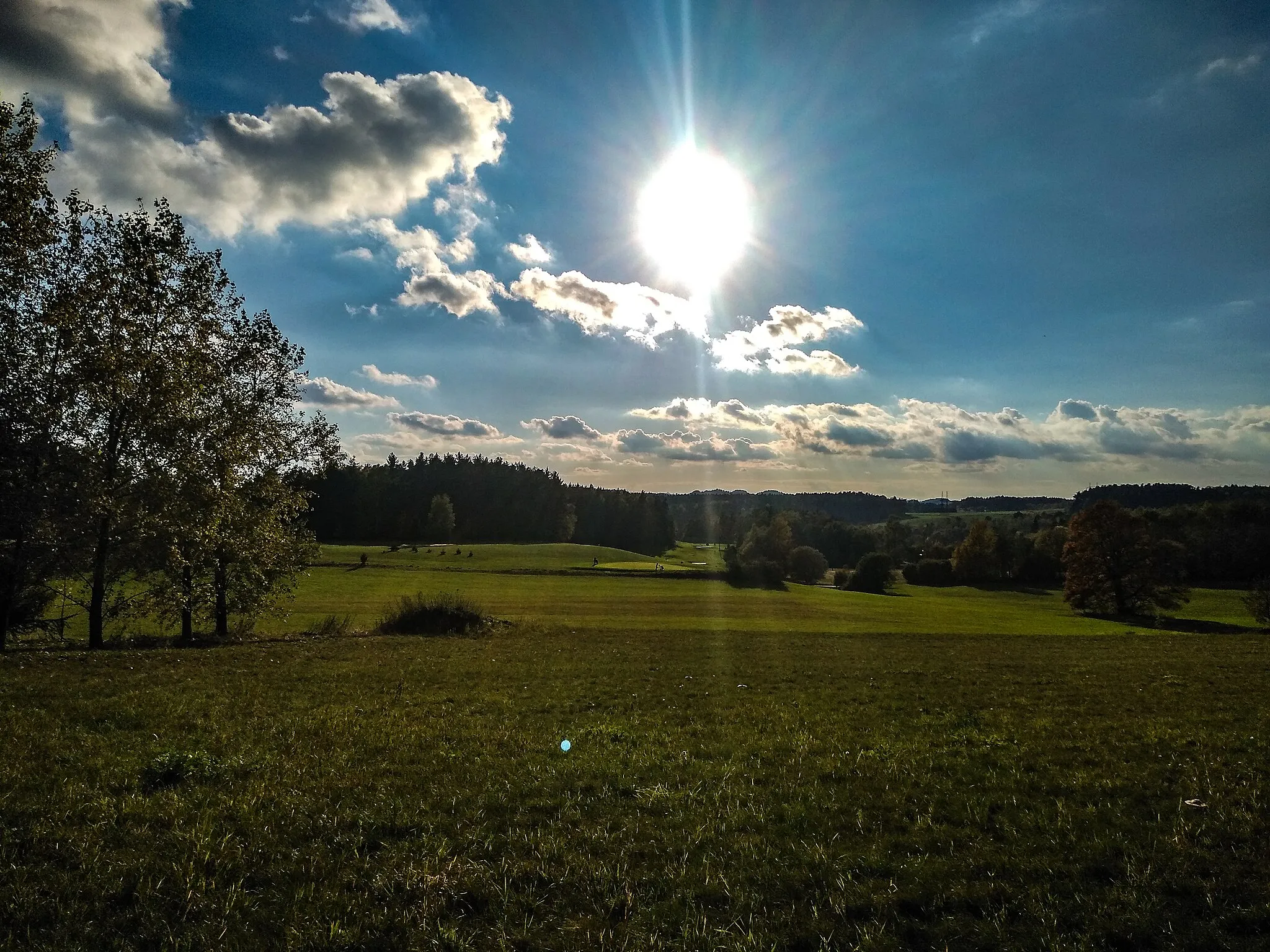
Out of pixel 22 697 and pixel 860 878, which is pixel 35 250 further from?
pixel 860 878

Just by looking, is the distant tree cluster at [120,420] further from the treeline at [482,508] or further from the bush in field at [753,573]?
the treeline at [482,508]

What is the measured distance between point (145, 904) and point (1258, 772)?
14497 mm

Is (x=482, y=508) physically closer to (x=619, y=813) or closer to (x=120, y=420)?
(x=120, y=420)

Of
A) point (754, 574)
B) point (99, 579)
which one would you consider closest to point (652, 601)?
point (754, 574)

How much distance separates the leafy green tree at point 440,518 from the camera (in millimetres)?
152000

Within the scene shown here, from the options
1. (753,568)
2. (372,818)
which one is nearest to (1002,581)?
(753,568)

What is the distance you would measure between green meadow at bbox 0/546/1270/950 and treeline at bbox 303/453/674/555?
444ft

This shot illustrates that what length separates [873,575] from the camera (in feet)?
A: 368

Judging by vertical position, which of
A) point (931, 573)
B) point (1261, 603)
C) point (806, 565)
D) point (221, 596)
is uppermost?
point (221, 596)

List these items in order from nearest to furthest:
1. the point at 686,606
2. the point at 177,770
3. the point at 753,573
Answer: the point at 177,770, the point at 686,606, the point at 753,573

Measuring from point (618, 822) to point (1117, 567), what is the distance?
83.1 m

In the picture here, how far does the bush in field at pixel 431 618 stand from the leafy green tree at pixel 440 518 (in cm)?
11524

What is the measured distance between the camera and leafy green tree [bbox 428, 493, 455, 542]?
152m

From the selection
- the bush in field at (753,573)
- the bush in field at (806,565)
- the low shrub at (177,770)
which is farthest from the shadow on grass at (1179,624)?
the low shrub at (177,770)
